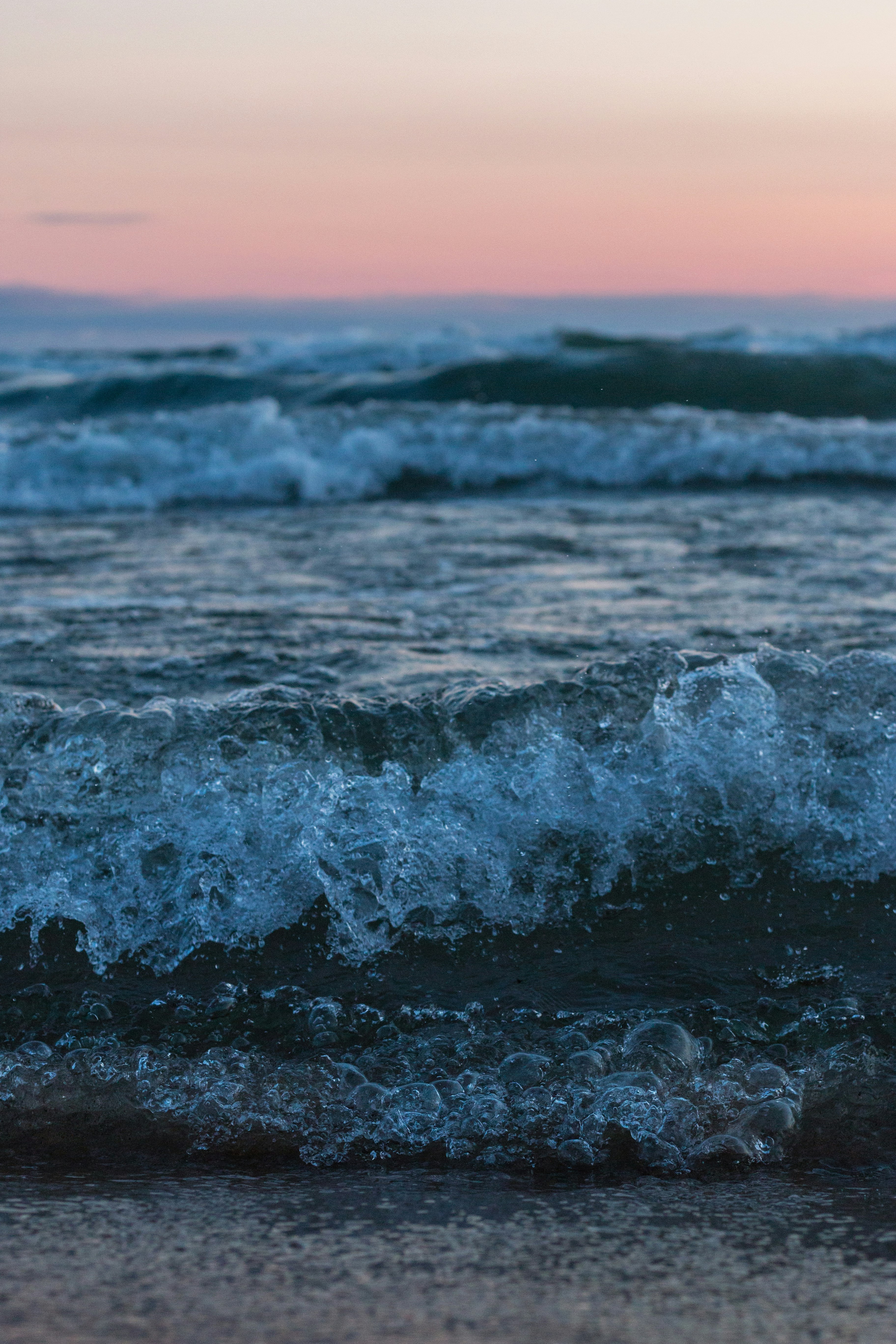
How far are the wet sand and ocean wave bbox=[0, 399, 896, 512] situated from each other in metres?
7.64

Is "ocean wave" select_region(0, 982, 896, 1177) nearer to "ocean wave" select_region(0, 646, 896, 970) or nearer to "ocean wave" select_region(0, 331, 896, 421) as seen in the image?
"ocean wave" select_region(0, 646, 896, 970)

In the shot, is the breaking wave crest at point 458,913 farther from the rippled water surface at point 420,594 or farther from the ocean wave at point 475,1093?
the rippled water surface at point 420,594

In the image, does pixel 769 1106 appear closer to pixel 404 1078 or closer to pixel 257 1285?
pixel 404 1078

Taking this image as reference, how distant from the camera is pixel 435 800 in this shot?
103 inches

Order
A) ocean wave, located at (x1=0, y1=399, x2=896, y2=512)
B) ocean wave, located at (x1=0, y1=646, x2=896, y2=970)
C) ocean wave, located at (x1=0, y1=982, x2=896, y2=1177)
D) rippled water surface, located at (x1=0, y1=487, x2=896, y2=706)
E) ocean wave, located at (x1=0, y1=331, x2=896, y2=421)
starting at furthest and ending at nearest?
ocean wave, located at (x1=0, y1=331, x2=896, y2=421) → ocean wave, located at (x1=0, y1=399, x2=896, y2=512) → rippled water surface, located at (x1=0, y1=487, x2=896, y2=706) → ocean wave, located at (x1=0, y1=646, x2=896, y2=970) → ocean wave, located at (x1=0, y1=982, x2=896, y2=1177)

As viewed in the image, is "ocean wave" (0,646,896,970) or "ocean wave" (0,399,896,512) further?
"ocean wave" (0,399,896,512)

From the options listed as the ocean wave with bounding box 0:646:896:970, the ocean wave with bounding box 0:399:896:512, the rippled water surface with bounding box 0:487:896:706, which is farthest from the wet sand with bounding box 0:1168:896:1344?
the ocean wave with bounding box 0:399:896:512

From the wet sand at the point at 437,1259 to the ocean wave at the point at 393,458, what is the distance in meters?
7.64

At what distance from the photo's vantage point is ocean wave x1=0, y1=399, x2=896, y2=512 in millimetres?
9344

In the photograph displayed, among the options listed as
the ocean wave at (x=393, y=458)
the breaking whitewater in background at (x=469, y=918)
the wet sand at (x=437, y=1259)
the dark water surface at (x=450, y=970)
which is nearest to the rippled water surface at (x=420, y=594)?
the dark water surface at (x=450, y=970)

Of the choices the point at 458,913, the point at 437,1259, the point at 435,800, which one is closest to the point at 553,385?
the point at 435,800

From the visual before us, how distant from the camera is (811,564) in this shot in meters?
5.61

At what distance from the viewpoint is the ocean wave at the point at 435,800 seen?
2.45 metres

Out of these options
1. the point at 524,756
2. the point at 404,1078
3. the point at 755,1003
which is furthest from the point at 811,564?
the point at 404,1078
